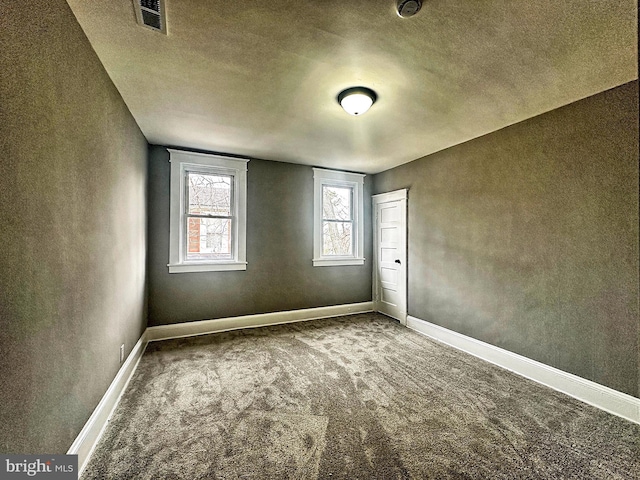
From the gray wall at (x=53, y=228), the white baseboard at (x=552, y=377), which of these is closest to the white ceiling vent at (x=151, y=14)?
the gray wall at (x=53, y=228)

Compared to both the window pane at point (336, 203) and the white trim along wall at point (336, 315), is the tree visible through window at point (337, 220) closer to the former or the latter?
the window pane at point (336, 203)

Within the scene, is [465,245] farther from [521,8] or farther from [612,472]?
[521,8]

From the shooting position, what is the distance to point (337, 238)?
200 inches

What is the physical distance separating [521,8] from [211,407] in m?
3.30

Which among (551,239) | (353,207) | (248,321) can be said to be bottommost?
(248,321)

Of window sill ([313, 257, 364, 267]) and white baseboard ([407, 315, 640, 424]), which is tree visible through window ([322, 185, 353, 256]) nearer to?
window sill ([313, 257, 364, 267])

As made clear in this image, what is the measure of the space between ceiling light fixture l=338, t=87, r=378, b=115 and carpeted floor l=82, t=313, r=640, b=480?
8.14 feet

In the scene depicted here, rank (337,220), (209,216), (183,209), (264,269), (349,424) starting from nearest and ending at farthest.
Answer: (349,424)
(183,209)
(209,216)
(264,269)
(337,220)

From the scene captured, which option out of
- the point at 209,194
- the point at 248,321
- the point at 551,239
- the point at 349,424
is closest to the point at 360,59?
the point at 551,239

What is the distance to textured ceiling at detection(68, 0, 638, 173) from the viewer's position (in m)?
1.56

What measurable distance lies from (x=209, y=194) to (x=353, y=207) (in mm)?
2487

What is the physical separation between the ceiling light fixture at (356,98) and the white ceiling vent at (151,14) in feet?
4.43

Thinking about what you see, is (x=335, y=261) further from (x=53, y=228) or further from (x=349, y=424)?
(x=53, y=228)

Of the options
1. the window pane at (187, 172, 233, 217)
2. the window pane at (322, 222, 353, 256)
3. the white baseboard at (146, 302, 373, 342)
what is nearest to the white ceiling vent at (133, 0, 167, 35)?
the window pane at (187, 172, 233, 217)
